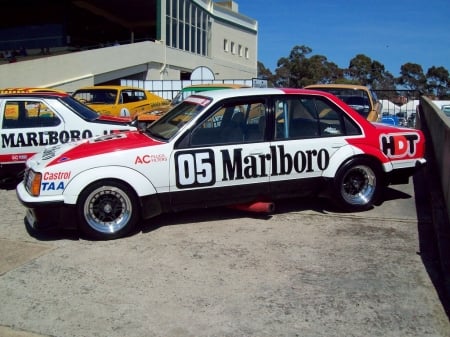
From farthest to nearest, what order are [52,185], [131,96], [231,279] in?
[131,96], [52,185], [231,279]

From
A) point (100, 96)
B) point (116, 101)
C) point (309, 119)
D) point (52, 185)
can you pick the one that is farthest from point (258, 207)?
point (100, 96)

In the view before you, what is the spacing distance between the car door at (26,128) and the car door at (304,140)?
13.3 feet

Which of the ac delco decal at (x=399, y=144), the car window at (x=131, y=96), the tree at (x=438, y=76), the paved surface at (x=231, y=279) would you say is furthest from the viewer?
the tree at (x=438, y=76)

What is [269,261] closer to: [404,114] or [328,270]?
[328,270]

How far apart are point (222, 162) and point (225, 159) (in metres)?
0.05

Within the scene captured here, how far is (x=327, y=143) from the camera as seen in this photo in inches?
234

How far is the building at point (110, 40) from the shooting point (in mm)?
28562

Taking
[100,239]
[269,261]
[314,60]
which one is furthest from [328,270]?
[314,60]

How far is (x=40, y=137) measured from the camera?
7.76 meters

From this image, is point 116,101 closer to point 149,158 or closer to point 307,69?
point 149,158

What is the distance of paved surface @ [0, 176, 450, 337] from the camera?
3463 mm

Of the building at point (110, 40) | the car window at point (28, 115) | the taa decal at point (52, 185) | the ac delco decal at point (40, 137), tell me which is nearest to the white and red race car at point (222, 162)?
the taa decal at point (52, 185)

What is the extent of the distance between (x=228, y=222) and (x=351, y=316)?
2499 millimetres

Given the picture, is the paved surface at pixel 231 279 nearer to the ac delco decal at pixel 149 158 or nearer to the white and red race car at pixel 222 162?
the white and red race car at pixel 222 162
